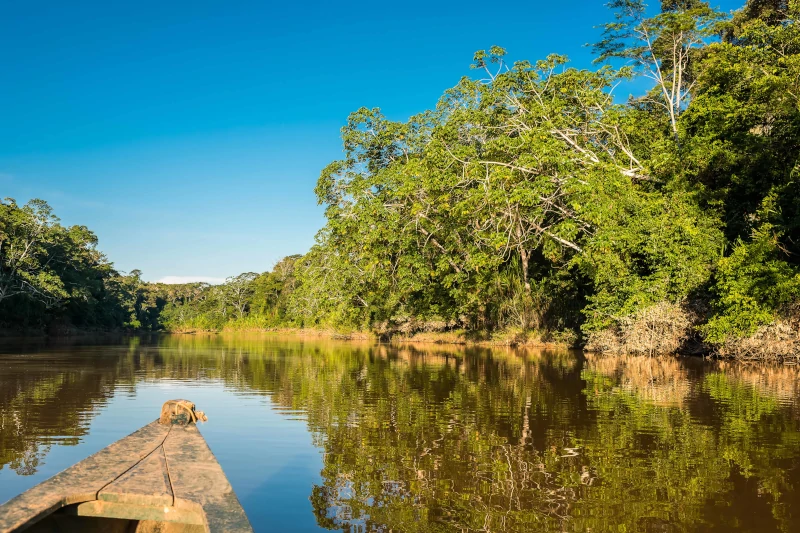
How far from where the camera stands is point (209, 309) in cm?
8506

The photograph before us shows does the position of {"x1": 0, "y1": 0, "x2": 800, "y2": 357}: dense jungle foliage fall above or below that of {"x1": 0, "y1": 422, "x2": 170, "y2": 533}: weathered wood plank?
above

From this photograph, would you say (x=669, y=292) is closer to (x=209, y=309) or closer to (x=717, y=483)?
(x=717, y=483)

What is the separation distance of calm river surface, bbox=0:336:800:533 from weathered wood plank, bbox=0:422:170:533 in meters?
1.09

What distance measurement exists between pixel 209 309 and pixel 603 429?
8307cm

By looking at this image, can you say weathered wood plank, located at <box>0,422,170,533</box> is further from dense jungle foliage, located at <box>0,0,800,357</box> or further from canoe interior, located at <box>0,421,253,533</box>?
dense jungle foliage, located at <box>0,0,800,357</box>

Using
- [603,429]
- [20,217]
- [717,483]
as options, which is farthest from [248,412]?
[20,217]

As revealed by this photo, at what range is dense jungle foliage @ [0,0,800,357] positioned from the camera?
1856 centimetres

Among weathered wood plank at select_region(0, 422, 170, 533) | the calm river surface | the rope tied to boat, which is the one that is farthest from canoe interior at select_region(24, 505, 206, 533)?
the rope tied to boat

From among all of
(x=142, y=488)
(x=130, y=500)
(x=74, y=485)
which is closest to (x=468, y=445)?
(x=142, y=488)

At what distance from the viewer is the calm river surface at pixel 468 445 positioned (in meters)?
4.72

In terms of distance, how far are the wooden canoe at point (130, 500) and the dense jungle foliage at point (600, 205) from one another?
17.2 m

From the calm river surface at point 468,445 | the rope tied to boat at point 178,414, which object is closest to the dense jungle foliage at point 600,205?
the calm river surface at point 468,445

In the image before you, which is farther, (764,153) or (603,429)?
(764,153)

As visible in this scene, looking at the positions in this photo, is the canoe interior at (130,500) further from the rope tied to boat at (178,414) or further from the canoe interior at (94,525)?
the rope tied to boat at (178,414)
